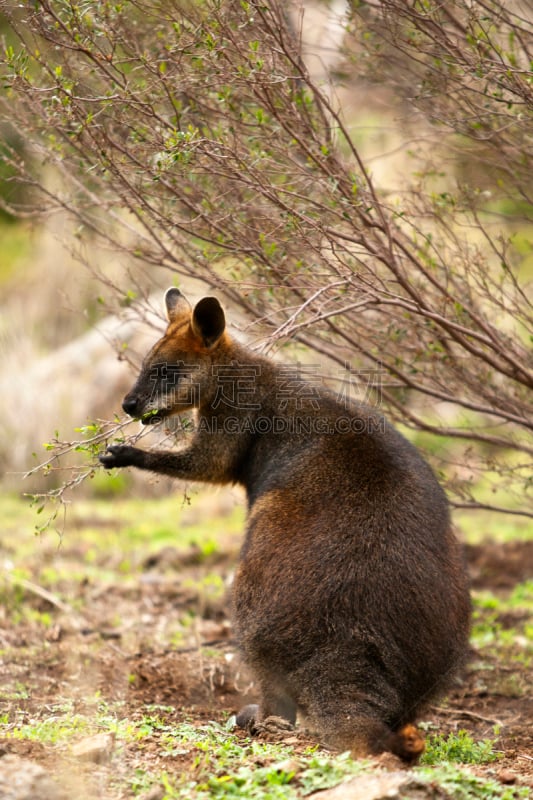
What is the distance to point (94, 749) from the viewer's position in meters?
3.92

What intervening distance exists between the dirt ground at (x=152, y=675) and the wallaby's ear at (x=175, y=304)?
7.34 feet

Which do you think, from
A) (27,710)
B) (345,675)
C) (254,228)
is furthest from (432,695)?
(254,228)

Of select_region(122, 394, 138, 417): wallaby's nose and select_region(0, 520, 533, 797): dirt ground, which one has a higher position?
select_region(122, 394, 138, 417): wallaby's nose

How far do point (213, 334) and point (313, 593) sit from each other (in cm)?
178

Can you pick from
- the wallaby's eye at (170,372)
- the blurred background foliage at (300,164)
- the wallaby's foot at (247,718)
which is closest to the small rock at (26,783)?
the blurred background foliage at (300,164)

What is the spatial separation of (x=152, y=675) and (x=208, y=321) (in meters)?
2.28

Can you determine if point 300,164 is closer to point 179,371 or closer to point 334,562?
point 179,371

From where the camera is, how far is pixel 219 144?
487cm

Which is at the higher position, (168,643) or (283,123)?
(283,123)

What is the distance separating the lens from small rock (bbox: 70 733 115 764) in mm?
3898

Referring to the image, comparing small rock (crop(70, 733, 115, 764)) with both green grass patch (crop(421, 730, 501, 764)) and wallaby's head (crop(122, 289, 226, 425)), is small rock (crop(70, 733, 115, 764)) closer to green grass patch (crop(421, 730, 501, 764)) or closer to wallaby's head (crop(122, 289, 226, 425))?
green grass patch (crop(421, 730, 501, 764))

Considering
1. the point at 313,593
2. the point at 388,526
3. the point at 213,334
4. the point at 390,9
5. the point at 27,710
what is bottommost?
the point at 27,710

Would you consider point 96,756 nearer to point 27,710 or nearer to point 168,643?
point 27,710

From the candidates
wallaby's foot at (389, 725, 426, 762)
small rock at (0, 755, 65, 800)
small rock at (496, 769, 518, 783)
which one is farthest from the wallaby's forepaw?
small rock at (496, 769, 518, 783)
